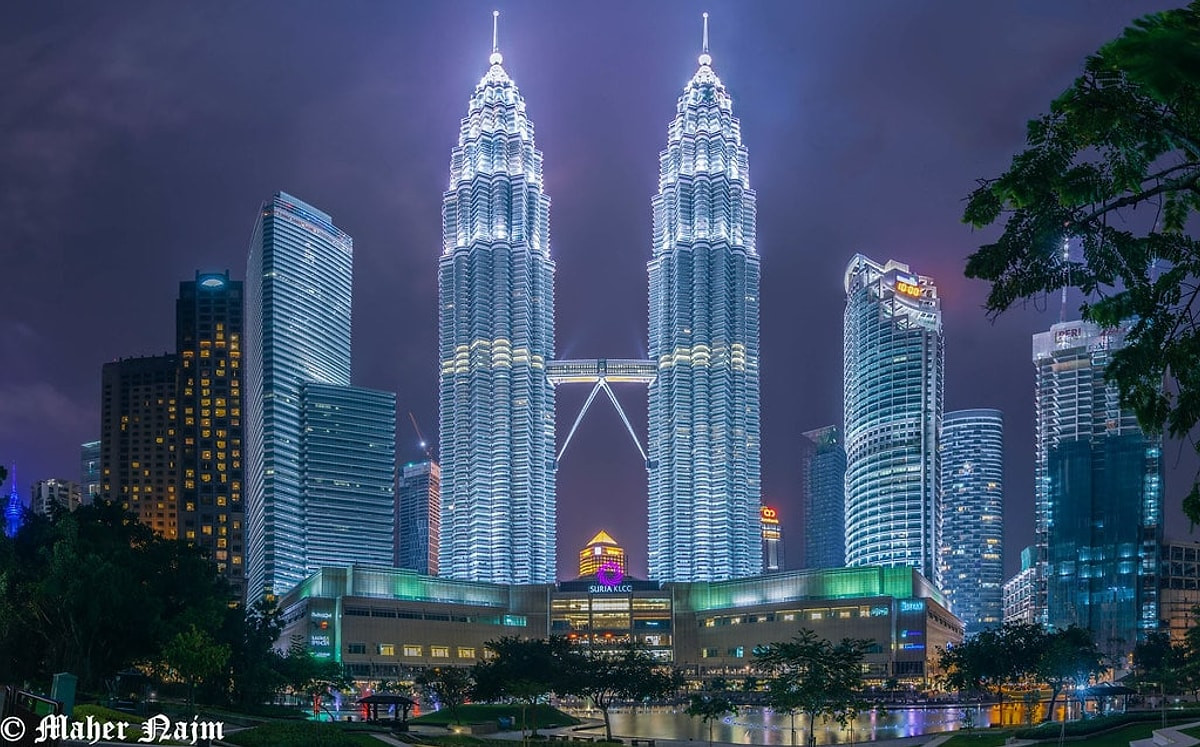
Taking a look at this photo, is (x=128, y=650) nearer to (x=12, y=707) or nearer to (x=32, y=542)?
(x=32, y=542)

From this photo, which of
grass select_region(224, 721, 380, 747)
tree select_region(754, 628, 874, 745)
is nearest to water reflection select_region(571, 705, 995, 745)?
tree select_region(754, 628, 874, 745)

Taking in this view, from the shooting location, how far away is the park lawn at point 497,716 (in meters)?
104

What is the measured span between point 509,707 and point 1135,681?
93.5m

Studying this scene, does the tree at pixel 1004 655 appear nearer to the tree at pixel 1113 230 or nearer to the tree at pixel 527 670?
the tree at pixel 527 670

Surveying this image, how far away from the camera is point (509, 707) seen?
117938mm

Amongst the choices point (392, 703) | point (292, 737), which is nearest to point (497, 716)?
point (392, 703)

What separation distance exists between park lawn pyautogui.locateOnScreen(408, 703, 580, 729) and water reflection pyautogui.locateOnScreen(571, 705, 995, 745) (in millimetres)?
5573

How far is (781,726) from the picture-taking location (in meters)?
108

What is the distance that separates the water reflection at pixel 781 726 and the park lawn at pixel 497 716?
5.57 m

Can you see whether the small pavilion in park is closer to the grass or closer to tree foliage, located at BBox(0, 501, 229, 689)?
tree foliage, located at BBox(0, 501, 229, 689)

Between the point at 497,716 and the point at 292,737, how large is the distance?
5372 centimetres

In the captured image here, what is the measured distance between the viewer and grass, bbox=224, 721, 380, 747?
55062 mm

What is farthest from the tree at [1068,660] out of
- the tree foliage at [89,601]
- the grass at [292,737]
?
the tree foliage at [89,601]

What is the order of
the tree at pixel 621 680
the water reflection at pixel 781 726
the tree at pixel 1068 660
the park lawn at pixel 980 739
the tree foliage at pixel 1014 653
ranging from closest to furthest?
the park lawn at pixel 980 739
the water reflection at pixel 781 726
the tree at pixel 621 680
the tree at pixel 1068 660
the tree foliage at pixel 1014 653
